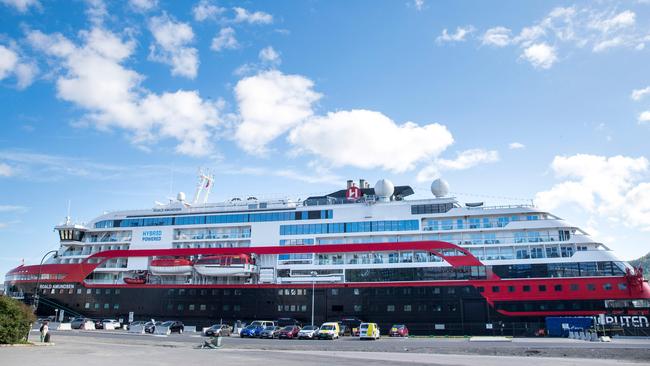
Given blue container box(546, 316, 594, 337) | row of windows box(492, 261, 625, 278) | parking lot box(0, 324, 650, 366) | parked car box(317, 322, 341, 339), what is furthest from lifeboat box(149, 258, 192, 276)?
blue container box(546, 316, 594, 337)

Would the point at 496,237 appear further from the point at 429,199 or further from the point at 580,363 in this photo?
the point at 580,363

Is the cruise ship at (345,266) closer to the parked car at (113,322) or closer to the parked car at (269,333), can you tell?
the parked car at (113,322)

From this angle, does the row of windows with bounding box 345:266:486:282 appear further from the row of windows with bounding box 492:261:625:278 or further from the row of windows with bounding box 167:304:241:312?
the row of windows with bounding box 167:304:241:312

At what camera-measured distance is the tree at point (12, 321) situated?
28.1 m

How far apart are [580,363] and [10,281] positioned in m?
67.2

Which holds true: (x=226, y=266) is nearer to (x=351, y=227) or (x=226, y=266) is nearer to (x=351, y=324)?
(x=351, y=227)

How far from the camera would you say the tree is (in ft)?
92.2

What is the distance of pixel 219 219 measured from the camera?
58.5 m

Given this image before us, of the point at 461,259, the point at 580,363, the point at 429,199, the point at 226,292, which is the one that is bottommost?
the point at 580,363

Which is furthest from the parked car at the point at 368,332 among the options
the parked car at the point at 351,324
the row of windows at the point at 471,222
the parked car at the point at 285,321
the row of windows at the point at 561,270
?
the row of windows at the point at 561,270

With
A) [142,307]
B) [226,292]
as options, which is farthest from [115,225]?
[226,292]

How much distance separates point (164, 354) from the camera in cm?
2608

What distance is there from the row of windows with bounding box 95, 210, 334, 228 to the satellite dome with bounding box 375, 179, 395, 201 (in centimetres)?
624

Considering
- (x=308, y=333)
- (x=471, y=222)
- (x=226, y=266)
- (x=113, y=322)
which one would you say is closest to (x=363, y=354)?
(x=308, y=333)
